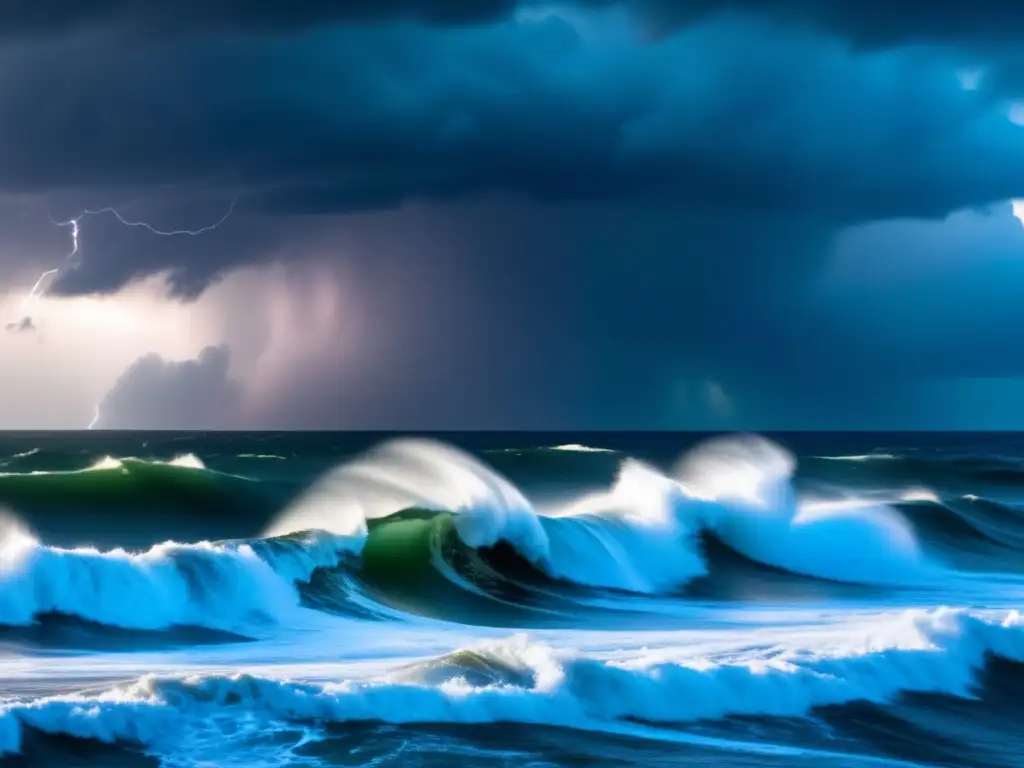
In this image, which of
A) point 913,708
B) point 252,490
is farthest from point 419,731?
point 252,490

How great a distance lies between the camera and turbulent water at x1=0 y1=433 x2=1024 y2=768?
35.9 ft

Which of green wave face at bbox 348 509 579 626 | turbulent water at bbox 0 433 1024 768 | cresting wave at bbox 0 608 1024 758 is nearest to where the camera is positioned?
cresting wave at bbox 0 608 1024 758

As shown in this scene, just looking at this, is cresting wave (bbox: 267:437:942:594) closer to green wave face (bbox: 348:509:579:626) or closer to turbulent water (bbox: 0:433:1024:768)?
turbulent water (bbox: 0:433:1024:768)

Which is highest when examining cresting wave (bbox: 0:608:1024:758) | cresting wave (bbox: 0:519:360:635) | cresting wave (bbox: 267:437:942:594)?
cresting wave (bbox: 267:437:942:594)

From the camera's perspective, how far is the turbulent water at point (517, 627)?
35.9 ft

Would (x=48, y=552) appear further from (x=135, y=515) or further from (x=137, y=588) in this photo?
(x=135, y=515)

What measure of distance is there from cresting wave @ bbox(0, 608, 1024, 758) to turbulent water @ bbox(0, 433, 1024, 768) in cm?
3

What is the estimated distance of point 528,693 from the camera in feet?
38.8

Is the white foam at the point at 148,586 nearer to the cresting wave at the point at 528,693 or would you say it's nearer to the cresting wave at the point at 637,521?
the cresting wave at the point at 637,521

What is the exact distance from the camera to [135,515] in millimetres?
35531

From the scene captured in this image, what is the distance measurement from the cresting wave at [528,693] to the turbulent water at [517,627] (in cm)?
3

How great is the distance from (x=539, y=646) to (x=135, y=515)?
81.2 feet

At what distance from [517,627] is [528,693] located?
6.79 m

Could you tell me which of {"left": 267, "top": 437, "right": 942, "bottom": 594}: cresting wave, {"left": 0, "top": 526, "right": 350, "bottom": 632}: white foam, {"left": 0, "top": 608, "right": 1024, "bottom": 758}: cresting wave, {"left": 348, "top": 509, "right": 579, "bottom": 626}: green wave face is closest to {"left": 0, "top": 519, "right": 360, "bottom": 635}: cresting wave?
{"left": 0, "top": 526, "right": 350, "bottom": 632}: white foam
